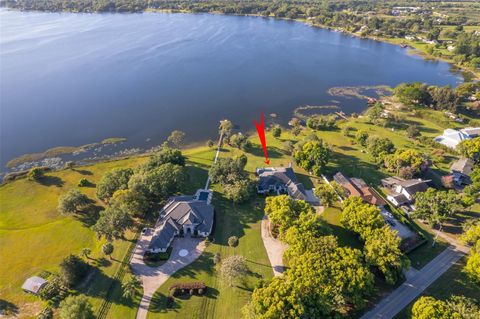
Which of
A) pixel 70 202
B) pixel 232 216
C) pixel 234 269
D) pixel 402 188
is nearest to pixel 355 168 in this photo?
pixel 402 188

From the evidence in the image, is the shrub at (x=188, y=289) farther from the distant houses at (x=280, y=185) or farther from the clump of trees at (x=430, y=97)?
the clump of trees at (x=430, y=97)

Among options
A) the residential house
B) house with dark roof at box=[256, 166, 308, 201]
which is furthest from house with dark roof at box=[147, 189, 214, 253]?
the residential house

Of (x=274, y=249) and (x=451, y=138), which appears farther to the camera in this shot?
(x=451, y=138)

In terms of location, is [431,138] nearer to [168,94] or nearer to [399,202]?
[399,202]

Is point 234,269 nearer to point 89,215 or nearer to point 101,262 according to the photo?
point 101,262

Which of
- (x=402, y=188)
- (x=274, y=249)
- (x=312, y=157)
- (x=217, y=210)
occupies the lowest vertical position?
(x=274, y=249)

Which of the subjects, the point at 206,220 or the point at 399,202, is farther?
the point at 399,202

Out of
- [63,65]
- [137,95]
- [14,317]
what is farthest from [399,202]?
[63,65]
